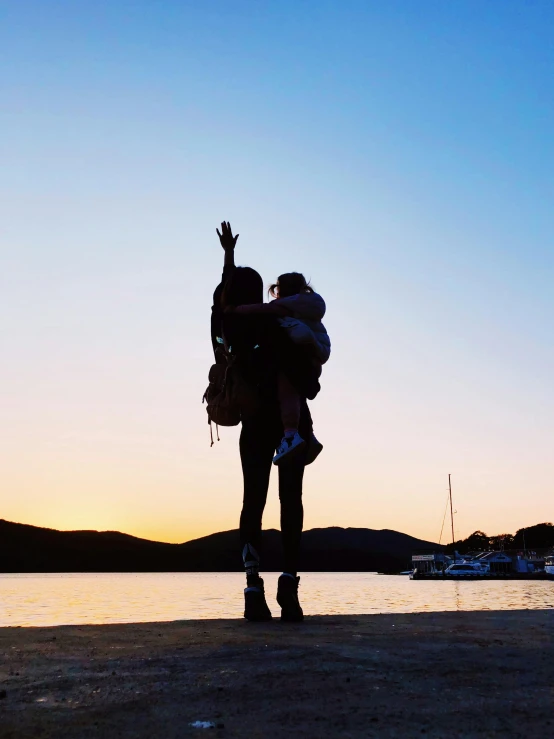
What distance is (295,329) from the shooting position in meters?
5.04

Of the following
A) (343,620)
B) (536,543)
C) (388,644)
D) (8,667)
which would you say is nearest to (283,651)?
(388,644)

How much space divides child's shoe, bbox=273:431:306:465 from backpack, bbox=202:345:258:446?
443mm

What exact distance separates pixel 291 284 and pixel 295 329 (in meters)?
0.57

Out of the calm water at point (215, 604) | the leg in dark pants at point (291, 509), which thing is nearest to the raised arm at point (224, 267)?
the leg in dark pants at point (291, 509)

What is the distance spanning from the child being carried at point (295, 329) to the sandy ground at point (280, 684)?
1564mm

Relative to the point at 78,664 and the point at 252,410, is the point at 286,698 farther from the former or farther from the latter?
the point at 252,410

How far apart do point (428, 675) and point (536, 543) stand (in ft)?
587

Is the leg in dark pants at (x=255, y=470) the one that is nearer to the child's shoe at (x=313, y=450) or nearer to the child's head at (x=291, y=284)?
the child's shoe at (x=313, y=450)

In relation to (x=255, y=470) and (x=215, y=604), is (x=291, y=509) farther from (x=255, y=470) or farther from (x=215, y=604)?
(x=215, y=604)

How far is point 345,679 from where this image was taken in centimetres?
229

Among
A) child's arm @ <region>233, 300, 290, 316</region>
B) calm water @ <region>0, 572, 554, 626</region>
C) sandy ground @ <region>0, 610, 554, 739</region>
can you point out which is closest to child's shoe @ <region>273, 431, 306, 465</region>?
child's arm @ <region>233, 300, 290, 316</region>

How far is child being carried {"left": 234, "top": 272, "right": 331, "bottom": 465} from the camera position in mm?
4895

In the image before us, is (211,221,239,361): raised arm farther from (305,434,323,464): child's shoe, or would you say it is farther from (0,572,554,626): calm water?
(0,572,554,626): calm water

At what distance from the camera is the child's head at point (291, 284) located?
546cm
